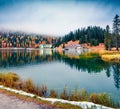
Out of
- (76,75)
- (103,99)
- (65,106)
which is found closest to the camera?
(65,106)

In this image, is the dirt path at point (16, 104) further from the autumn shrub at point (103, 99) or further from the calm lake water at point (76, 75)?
the calm lake water at point (76, 75)

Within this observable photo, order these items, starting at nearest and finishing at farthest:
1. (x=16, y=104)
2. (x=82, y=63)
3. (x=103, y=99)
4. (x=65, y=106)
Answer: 1. (x=65, y=106)
2. (x=16, y=104)
3. (x=103, y=99)
4. (x=82, y=63)

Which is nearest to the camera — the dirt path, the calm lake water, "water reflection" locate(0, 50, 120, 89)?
the dirt path

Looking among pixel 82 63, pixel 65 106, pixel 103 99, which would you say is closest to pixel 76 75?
pixel 103 99

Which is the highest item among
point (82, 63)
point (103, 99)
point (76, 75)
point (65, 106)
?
point (65, 106)

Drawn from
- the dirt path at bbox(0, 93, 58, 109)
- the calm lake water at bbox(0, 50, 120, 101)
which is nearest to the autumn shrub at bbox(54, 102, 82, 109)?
the dirt path at bbox(0, 93, 58, 109)

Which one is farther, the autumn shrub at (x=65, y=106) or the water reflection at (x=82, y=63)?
the water reflection at (x=82, y=63)

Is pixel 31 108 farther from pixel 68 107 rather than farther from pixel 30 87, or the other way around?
pixel 30 87

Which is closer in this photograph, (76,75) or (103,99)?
(103,99)

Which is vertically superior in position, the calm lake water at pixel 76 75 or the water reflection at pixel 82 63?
the water reflection at pixel 82 63

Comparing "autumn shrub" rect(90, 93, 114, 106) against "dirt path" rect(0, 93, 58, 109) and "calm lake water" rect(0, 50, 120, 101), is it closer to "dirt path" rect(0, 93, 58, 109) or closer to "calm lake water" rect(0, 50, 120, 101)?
"calm lake water" rect(0, 50, 120, 101)

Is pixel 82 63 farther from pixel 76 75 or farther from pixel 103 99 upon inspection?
pixel 103 99

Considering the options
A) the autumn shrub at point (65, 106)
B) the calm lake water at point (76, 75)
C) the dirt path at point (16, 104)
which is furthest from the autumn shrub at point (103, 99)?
the dirt path at point (16, 104)

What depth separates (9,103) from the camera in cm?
1301
